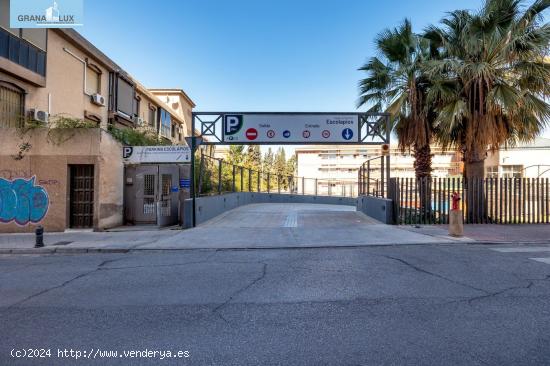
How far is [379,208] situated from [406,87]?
513 centimetres

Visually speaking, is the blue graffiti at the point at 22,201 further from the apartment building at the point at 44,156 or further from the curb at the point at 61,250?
the curb at the point at 61,250

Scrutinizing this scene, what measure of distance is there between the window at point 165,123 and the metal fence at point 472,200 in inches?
725

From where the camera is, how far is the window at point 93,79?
57.3 feet

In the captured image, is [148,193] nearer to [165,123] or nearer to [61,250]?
[61,250]

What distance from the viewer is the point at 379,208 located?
14.8 metres

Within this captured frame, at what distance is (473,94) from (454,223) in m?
Result: 5.86

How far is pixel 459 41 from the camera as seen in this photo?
14.0 meters

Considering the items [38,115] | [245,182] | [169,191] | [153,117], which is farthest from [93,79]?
[245,182]

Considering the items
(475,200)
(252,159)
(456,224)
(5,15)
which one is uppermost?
(5,15)

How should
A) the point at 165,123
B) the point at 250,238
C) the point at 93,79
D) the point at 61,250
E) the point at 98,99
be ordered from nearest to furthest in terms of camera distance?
the point at 61,250 → the point at 250,238 → the point at 98,99 → the point at 93,79 → the point at 165,123

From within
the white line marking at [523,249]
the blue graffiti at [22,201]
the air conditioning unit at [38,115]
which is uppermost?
the air conditioning unit at [38,115]

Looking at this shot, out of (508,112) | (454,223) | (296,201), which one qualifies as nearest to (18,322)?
(454,223)

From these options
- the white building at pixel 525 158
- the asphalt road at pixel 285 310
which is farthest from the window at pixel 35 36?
the white building at pixel 525 158

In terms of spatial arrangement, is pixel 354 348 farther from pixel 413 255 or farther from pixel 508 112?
pixel 508 112
